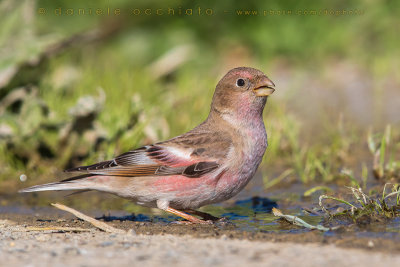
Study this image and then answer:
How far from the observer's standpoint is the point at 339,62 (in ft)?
34.7

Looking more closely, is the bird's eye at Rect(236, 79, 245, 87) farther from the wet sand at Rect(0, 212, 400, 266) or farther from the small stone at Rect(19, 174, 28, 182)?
the small stone at Rect(19, 174, 28, 182)

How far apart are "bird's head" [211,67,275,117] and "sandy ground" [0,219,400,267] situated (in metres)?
1.58

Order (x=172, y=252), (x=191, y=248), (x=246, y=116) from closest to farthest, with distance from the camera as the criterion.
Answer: (x=172, y=252)
(x=191, y=248)
(x=246, y=116)

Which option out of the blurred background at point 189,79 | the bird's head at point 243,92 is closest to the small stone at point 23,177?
the blurred background at point 189,79

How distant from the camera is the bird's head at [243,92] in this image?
523cm

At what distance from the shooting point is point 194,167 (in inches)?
193

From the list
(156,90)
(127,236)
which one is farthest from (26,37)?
(127,236)

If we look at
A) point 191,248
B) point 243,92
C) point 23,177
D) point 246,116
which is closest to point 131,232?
point 191,248

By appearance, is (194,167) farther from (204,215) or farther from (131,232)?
(131,232)

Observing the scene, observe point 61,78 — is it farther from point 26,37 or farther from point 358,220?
point 358,220

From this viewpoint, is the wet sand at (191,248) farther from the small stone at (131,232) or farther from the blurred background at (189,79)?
the blurred background at (189,79)

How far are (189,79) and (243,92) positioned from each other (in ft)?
12.6

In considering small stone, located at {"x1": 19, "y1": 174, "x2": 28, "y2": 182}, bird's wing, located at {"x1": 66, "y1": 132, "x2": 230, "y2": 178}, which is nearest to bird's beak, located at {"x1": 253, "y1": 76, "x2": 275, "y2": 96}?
bird's wing, located at {"x1": 66, "y1": 132, "x2": 230, "y2": 178}

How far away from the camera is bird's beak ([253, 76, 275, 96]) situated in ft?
17.0
